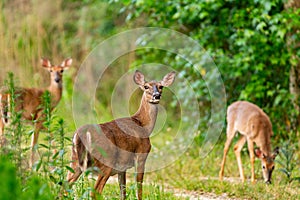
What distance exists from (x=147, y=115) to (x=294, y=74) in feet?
17.4

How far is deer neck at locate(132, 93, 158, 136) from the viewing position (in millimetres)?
6730

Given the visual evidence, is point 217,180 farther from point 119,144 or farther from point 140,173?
point 119,144

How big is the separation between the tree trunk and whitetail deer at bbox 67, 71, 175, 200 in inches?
181

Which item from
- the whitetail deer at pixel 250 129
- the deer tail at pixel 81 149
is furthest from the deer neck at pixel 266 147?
the deer tail at pixel 81 149

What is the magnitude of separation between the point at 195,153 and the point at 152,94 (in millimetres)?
4284

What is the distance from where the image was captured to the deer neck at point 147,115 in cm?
673

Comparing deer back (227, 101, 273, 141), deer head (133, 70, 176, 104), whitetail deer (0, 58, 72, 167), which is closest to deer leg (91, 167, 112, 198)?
deer head (133, 70, 176, 104)

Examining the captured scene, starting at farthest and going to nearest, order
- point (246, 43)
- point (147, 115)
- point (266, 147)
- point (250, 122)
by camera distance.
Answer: point (246, 43)
point (250, 122)
point (266, 147)
point (147, 115)

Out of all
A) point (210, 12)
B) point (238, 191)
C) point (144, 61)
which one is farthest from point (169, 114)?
point (238, 191)

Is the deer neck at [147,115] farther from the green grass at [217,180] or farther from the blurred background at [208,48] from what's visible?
the blurred background at [208,48]

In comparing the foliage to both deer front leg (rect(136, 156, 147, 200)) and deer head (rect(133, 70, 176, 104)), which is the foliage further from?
deer front leg (rect(136, 156, 147, 200))

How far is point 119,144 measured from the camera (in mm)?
6199

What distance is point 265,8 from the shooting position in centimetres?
1012

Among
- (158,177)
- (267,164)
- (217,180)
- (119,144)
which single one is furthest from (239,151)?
(119,144)
